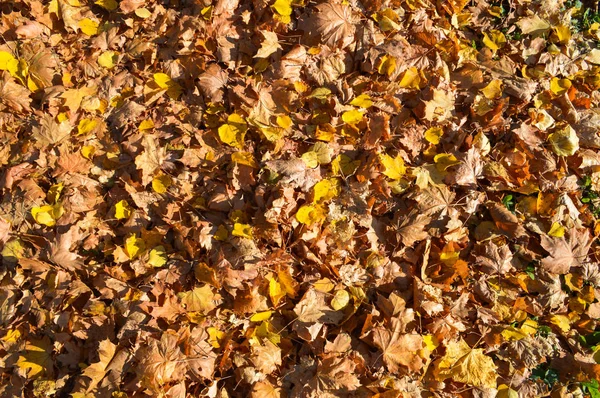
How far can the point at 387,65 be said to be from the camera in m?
2.38

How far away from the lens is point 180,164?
2.33 metres

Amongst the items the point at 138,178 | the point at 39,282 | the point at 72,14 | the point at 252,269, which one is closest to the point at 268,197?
the point at 252,269

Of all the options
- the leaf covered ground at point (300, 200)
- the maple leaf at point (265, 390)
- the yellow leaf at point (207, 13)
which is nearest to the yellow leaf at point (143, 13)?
the leaf covered ground at point (300, 200)

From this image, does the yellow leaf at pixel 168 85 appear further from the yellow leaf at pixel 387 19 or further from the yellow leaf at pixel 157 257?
the yellow leaf at pixel 387 19

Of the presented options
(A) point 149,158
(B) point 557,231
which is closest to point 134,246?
(A) point 149,158

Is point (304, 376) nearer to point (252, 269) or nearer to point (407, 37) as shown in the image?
point (252, 269)

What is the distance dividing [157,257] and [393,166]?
1.10m

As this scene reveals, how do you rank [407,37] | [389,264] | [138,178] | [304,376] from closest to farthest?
[304,376] < [389,264] < [138,178] < [407,37]

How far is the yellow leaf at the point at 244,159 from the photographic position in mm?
2254

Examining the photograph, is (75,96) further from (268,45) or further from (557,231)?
(557,231)

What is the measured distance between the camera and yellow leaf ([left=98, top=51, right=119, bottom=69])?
2.54 m

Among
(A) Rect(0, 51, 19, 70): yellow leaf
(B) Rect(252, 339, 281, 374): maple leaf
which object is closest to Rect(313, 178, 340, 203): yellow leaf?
(B) Rect(252, 339, 281, 374): maple leaf

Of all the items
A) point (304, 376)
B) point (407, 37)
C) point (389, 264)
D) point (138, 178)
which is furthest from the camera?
point (407, 37)

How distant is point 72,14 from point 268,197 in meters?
1.49
